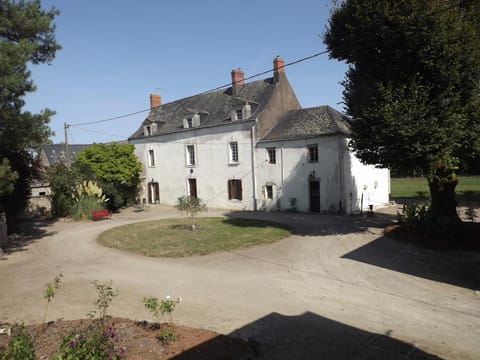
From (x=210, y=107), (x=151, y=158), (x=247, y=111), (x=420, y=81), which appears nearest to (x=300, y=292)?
(x=420, y=81)

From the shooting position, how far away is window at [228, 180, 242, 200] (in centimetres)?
2552

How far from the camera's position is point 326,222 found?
705 inches

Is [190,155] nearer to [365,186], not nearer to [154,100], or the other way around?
[154,100]

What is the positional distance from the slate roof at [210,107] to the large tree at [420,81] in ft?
41.4

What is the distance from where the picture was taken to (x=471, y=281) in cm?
869

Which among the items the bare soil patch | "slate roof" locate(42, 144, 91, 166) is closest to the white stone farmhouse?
"slate roof" locate(42, 144, 91, 166)

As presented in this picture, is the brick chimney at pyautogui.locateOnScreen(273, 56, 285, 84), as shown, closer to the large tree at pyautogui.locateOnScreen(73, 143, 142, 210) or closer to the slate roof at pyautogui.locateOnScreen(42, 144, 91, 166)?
the large tree at pyautogui.locateOnScreen(73, 143, 142, 210)

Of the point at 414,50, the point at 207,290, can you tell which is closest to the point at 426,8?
the point at 414,50

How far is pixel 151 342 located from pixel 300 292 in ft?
13.7

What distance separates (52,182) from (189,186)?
10.6 metres

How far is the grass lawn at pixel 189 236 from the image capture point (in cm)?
1310

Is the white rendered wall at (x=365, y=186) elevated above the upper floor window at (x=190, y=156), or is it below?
below

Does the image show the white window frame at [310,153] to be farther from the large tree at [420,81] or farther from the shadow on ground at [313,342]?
the shadow on ground at [313,342]

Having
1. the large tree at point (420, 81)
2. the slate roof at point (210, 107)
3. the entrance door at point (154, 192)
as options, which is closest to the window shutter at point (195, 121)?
the slate roof at point (210, 107)
